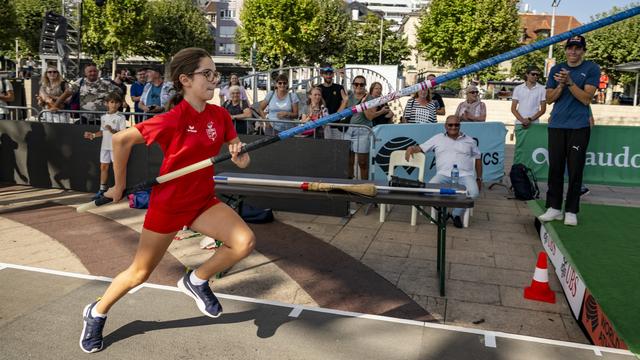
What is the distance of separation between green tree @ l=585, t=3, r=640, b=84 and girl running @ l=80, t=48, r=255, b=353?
1959 inches

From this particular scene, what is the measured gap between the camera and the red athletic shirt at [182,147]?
11.0ft

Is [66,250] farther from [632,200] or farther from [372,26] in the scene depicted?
[372,26]

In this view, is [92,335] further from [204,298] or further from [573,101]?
[573,101]

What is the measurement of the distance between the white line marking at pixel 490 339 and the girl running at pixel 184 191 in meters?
1.84

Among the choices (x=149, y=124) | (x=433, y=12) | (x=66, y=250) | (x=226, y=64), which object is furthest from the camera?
(x=226, y=64)

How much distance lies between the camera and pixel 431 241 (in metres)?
7.05

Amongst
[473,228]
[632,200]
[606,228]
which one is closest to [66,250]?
[473,228]

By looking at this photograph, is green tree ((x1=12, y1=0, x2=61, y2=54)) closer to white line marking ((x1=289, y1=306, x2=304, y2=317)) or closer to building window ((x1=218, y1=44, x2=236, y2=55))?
building window ((x1=218, y1=44, x2=236, y2=55))

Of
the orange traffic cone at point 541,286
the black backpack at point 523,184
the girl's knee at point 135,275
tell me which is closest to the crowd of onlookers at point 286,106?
the black backpack at point 523,184

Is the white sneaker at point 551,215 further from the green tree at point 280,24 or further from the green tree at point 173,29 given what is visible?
the green tree at point 173,29

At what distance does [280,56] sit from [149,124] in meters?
51.2

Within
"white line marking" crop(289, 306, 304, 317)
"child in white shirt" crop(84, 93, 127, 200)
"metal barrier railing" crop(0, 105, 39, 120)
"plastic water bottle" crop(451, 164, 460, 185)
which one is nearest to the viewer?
"white line marking" crop(289, 306, 304, 317)

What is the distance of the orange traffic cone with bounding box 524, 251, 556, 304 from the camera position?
4.94m

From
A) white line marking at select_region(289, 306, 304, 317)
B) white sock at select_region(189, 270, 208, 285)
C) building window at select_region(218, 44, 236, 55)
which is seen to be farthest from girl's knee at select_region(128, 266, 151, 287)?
building window at select_region(218, 44, 236, 55)
